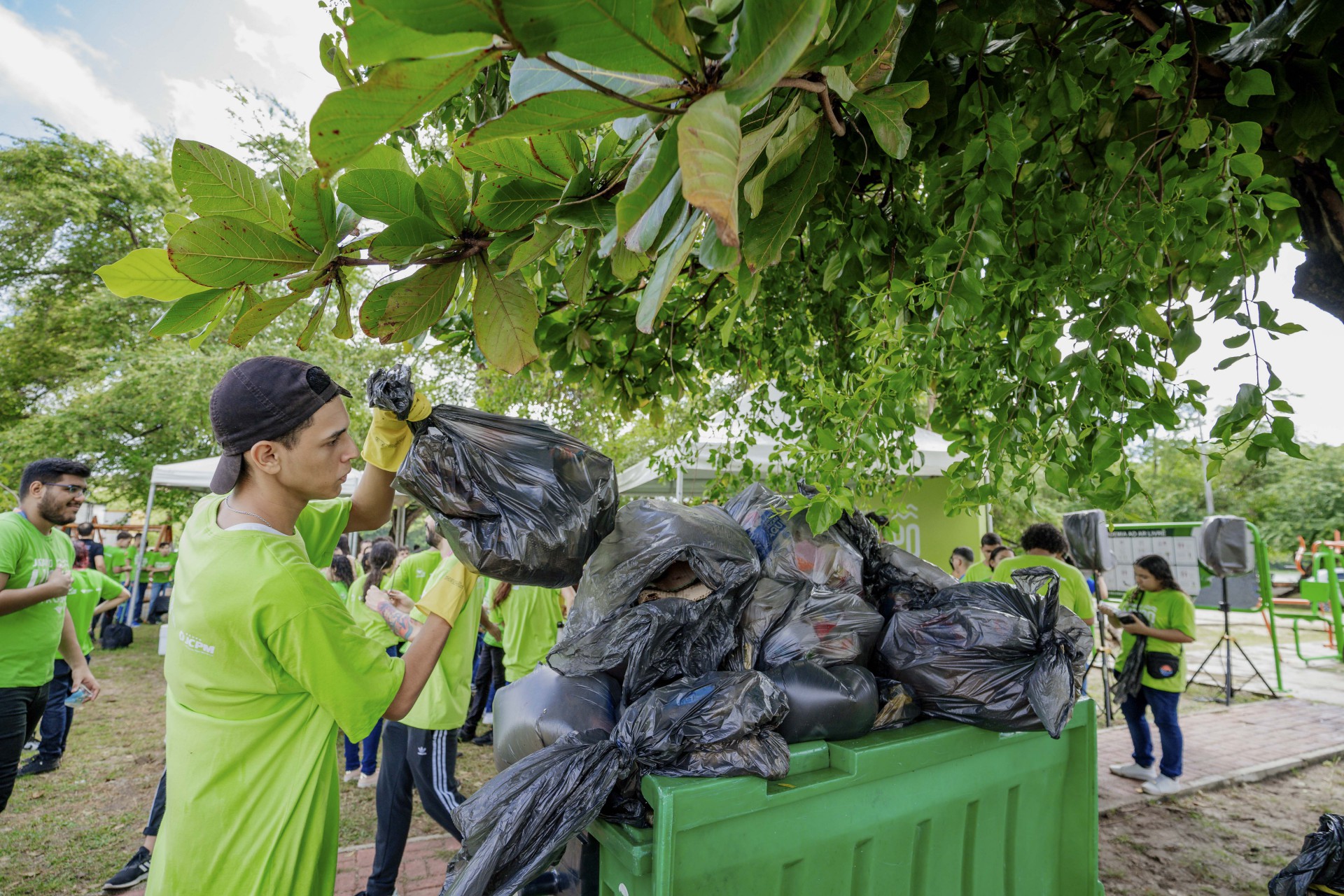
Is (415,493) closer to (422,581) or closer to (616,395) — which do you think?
(616,395)

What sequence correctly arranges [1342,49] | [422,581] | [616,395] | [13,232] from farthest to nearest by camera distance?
1. [13,232]
2. [422,581]
3. [616,395]
4. [1342,49]

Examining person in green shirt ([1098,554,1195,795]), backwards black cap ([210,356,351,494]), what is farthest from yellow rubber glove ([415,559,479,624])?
person in green shirt ([1098,554,1195,795])

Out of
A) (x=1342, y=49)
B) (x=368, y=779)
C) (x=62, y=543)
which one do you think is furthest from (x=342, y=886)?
(x=1342, y=49)

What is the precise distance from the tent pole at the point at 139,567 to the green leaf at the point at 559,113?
11.3 meters

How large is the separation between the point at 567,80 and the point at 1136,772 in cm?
654

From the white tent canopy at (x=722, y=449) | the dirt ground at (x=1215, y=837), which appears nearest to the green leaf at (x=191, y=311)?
the white tent canopy at (x=722, y=449)

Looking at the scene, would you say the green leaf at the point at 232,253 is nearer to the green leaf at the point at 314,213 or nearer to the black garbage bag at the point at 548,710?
the green leaf at the point at 314,213

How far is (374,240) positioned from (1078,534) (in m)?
7.69

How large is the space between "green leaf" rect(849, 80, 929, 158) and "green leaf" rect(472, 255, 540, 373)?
28.6 inches

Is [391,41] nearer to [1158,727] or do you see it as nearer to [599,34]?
[599,34]

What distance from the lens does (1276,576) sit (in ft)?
74.1

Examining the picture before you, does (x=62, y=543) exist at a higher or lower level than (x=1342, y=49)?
lower

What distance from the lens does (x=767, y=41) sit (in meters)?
0.60

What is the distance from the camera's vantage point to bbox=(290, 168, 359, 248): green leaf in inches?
40.4
